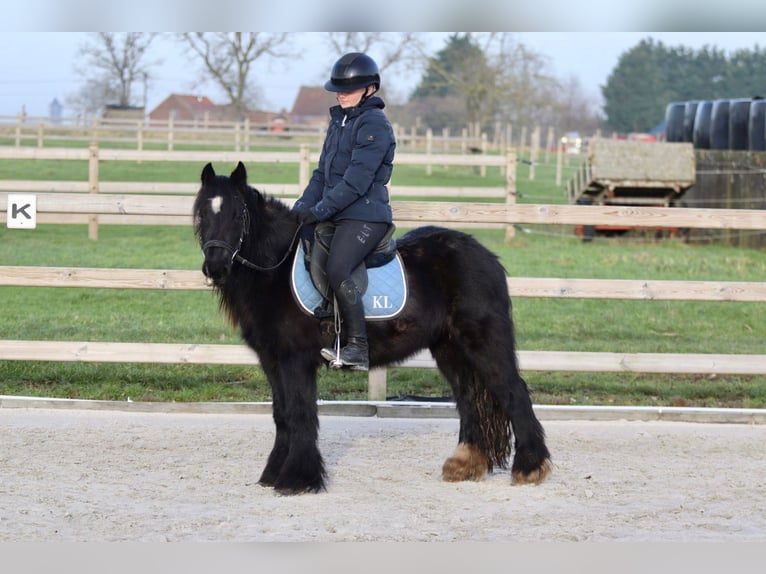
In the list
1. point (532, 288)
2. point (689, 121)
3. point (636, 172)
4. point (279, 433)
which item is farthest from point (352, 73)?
point (689, 121)

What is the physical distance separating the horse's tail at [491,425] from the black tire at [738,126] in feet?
55.7

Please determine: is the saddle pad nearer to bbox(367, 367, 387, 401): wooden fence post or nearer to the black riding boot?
the black riding boot

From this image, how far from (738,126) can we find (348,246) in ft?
58.4

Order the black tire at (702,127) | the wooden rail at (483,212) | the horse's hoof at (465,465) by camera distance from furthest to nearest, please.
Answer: the black tire at (702,127)
the wooden rail at (483,212)
the horse's hoof at (465,465)

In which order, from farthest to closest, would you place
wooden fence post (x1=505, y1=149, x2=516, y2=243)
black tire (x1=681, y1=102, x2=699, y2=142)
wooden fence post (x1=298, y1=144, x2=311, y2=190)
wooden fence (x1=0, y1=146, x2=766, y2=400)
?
1. black tire (x1=681, y1=102, x2=699, y2=142)
2. wooden fence post (x1=505, y1=149, x2=516, y2=243)
3. wooden fence post (x1=298, y1=144, x2=311, y2=190)
4. wooden fence (x1=0, y1=146, x2=766, y2=400)

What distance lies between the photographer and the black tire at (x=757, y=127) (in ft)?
65.4

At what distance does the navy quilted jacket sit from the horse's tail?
117cm

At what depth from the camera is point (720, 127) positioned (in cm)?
2162

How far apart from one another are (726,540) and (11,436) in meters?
4.46

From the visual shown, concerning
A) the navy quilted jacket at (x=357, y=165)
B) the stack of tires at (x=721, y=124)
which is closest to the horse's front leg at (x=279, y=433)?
the navy quilted jacket at (x=357, y=165)

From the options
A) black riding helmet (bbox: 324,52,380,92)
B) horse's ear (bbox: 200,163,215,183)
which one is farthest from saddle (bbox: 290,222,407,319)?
black riding helmet (bbox: 324,52,380,92)

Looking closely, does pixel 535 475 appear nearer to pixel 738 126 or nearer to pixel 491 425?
pixel 491 425

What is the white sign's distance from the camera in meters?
7.19

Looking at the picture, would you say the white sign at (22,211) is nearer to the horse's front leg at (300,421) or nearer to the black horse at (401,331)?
the black horse at (401,331)
